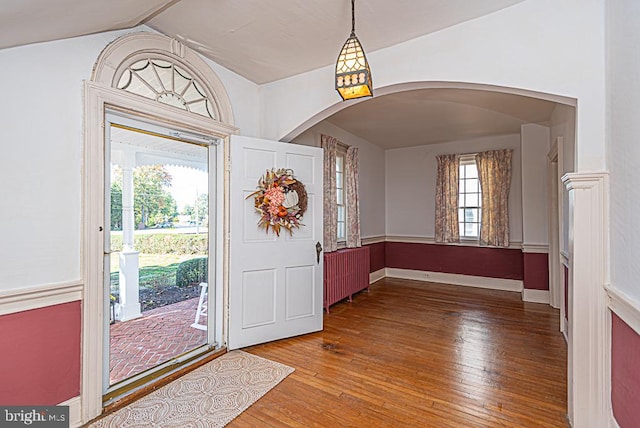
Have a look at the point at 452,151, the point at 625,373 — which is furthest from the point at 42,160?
the point at 452,151

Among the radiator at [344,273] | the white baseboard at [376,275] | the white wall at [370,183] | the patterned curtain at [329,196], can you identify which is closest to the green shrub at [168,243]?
the radiator at [344,273]

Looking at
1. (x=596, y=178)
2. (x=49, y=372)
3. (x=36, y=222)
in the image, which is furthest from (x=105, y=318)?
(x=596, y=178)

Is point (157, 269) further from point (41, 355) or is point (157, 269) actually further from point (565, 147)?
point (565, 147)

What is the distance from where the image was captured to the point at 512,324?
3.88 metres

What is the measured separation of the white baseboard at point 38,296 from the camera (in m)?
1.76

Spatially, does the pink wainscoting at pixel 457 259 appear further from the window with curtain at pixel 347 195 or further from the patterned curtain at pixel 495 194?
the window with curtain at pixel 347 195

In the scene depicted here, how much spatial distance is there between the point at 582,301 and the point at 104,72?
3.54 meters

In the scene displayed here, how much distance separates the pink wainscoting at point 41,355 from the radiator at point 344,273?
291cm

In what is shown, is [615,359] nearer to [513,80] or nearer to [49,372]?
[513,80]

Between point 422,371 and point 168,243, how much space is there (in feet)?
8.45

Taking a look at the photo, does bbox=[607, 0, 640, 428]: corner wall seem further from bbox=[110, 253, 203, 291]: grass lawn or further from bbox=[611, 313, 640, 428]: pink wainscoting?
bbox=[110, 253, 203, 291]: grass lawn

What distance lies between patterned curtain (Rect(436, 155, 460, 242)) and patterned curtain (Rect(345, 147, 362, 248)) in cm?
196

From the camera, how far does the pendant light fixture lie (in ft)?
6.02

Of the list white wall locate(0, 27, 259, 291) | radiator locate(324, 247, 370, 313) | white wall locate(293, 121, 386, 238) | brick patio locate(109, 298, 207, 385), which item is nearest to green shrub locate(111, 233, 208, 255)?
white wall locate(0, 27, 259, 291)
